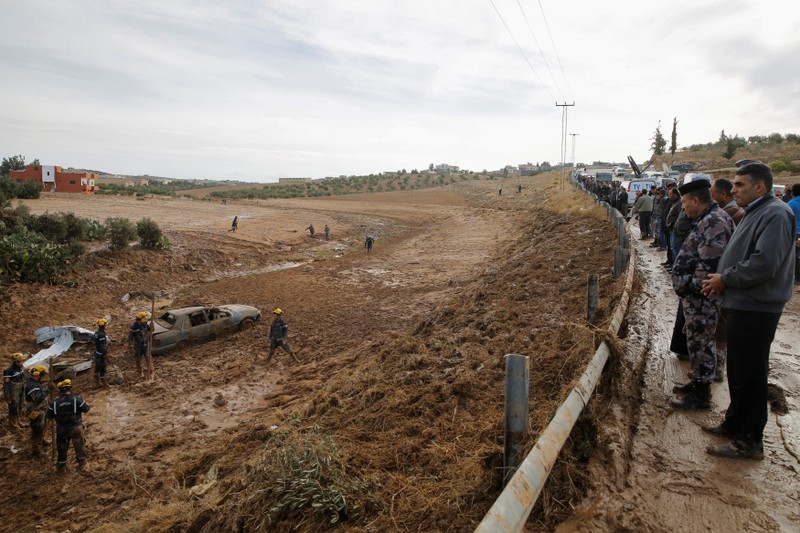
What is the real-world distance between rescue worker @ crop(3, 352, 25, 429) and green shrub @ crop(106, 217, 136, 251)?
13.5m

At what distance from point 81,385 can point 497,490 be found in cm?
1082

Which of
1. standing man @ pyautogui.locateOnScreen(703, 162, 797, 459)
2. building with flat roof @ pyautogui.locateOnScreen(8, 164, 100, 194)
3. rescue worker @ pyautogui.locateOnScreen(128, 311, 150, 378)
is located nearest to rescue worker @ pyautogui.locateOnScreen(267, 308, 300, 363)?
rescue worker @ pyautogui.locateOnScreen(128, 311, 150, 378)

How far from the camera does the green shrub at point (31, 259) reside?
52.6ft

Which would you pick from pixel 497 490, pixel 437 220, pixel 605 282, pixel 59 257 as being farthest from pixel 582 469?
pixel 437 220

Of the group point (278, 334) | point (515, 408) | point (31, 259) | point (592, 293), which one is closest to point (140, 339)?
point (278, 334)

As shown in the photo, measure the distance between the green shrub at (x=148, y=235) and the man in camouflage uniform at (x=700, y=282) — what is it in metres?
22.9

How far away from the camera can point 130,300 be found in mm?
17750

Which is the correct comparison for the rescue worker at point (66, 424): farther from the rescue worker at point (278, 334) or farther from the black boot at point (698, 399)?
the black boot at point (698, 399)

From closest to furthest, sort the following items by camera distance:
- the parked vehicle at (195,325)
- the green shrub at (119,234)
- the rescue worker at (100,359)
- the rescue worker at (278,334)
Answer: the rescue worker at (100,359)
the rescue worker at (278,334)
the parked vehicle at (195,325)
the green shrub at (119,234)

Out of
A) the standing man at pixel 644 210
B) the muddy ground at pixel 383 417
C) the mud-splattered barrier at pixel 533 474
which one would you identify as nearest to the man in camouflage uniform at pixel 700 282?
the muddy ground at pixel 383 417

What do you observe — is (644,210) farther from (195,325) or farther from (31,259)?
(31,259)

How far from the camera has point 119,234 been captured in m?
20.9

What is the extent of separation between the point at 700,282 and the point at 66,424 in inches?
342

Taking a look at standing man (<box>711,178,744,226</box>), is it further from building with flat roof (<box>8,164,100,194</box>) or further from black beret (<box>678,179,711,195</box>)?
building with flat roof (<box>8,164,100,194</box>)
